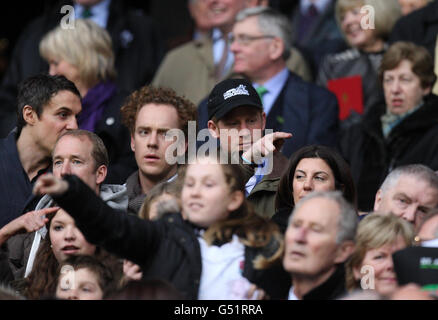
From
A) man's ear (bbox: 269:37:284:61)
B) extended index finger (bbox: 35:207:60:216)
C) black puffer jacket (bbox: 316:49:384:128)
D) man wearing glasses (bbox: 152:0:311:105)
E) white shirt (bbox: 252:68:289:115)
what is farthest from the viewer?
man wearing glasses (bbox: 152:0:311:105)

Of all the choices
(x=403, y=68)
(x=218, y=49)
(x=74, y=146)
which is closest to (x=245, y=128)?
(x=74, y=146)

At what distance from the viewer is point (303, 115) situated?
7.88 meters

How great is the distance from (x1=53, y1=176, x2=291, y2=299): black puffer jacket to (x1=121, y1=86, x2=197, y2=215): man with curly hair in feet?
4.82

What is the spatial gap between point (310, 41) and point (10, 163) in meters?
3.85

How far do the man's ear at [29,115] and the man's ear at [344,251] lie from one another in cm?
Result: 277

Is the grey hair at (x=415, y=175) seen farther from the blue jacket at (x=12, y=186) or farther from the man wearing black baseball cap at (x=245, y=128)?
the blue jacket at (x=12, y=186)

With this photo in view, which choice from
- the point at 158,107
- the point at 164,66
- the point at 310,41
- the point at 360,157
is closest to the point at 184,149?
the point at 158,107

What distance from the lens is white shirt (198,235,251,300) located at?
15.9ft

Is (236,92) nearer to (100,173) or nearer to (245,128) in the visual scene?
(245,128)

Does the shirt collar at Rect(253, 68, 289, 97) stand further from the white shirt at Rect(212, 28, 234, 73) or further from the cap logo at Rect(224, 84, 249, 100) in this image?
the cap logo at Rect(224, 84, 249, 100)

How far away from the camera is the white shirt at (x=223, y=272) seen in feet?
15.9

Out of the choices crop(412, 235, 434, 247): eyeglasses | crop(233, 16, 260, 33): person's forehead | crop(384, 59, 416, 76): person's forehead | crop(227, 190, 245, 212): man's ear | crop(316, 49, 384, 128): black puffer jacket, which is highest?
crop(233, 16, 260, 33): person's forehead

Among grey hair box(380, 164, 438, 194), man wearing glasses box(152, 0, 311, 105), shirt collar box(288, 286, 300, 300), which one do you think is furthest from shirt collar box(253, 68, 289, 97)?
shirt collar box(288, 286, 300, 300)

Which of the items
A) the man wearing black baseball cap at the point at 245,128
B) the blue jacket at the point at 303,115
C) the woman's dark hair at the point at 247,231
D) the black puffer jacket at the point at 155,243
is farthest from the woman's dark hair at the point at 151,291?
the blue jacket at the point at 303,115
